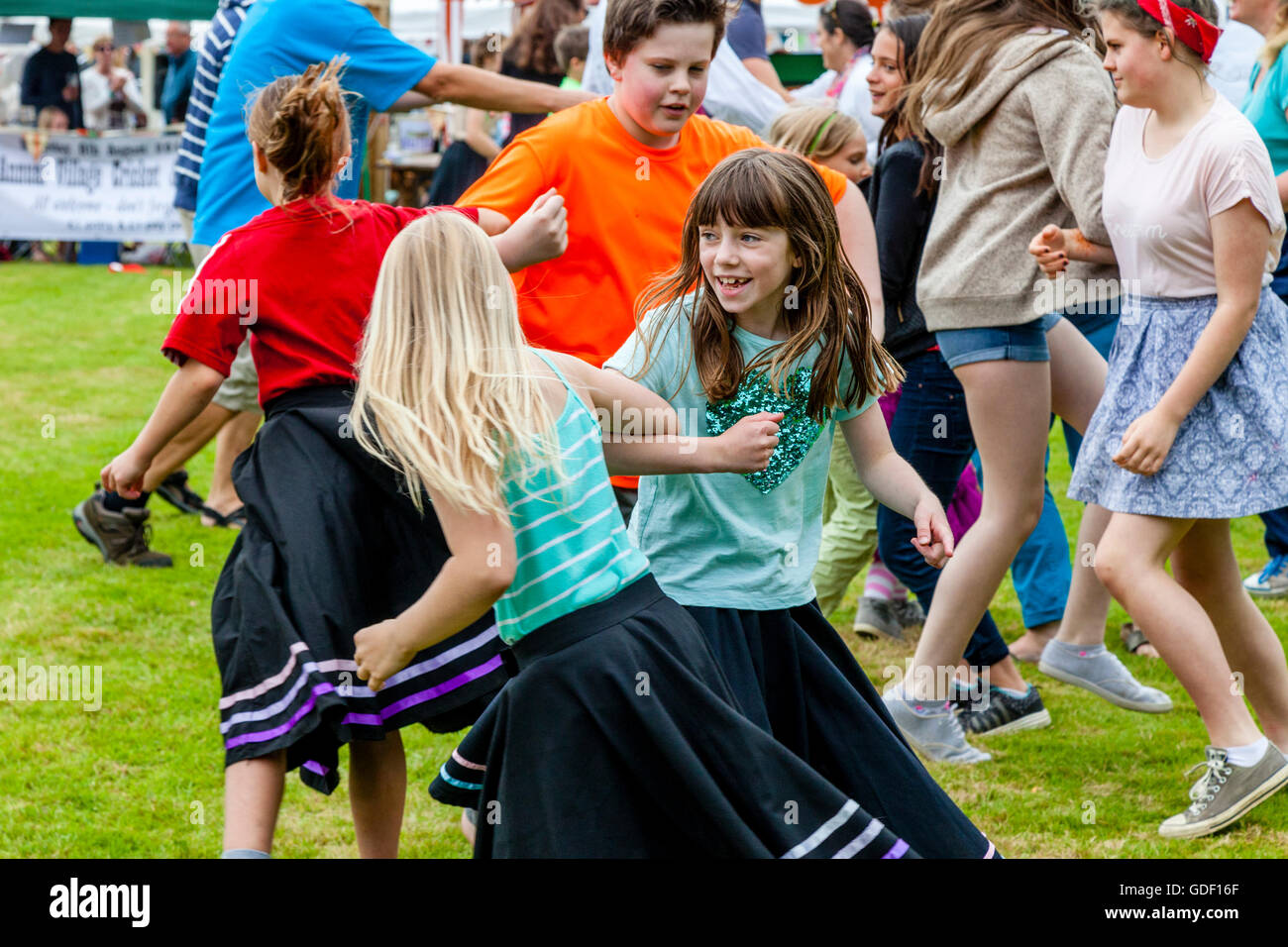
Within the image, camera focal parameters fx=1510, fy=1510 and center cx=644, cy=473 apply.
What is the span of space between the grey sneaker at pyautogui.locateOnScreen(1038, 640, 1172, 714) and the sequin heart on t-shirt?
1.80 m

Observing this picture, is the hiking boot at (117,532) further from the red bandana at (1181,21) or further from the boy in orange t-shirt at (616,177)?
the red bandana at (1181,21)

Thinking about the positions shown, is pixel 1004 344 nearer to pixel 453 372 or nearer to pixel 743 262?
pixel 743 262

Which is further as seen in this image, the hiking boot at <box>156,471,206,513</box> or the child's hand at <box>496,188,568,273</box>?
the hiking boot at <box>156,471,206,513</box>

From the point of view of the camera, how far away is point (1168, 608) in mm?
3479

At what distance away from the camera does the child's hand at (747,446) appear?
259 centimetres

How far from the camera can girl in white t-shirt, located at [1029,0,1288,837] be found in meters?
3.34

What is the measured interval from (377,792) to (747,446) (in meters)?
1.16

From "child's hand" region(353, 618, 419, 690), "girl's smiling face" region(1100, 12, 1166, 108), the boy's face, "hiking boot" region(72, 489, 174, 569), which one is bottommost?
"hiking boot" region(72, 489, 174, 569)

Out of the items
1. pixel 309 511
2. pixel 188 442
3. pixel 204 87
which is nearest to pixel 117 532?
pixel 188 442

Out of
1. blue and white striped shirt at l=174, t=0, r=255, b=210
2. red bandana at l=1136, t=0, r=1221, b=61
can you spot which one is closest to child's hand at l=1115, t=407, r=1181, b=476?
red bandana at l=1136, t=0, r=1221, b=61

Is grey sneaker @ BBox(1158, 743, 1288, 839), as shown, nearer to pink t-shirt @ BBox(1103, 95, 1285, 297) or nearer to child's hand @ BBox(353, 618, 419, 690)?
pink t-shirt @ BBox(1103, 95, 1285, 297)

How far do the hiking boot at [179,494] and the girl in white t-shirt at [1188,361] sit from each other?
4077 mm
